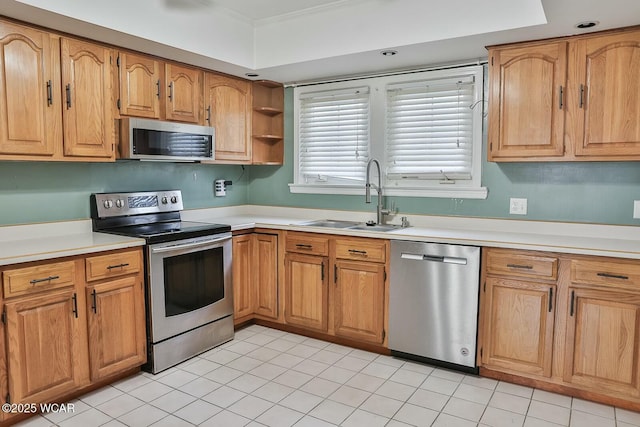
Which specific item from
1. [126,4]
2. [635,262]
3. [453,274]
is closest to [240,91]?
[126,4]

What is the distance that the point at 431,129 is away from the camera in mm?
3547

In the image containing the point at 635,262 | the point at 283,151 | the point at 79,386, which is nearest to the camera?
the point at 635,262

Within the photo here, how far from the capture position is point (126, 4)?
270 cm

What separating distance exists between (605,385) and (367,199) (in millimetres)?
2001

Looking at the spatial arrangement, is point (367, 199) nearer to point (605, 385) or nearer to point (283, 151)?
point (283, 151)

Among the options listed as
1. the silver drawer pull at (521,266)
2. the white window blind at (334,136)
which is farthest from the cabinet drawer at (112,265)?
the silver drawer pull at (521,266)

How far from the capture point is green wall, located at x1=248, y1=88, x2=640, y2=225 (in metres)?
2.87

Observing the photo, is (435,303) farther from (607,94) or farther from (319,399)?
(607,94)

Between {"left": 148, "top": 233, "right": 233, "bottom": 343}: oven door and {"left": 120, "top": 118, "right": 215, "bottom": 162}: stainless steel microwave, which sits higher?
{"left": 120, "top": 118, "right": 215, "bottom": 162}: stainless steel microwave

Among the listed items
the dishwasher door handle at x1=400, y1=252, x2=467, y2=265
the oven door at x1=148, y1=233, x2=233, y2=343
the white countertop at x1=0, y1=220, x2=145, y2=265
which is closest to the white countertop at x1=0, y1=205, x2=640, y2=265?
the white countertop at x1=0, y1=220, x2=145, y2=265

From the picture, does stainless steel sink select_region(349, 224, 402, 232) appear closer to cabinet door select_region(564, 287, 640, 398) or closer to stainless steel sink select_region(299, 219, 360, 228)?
stainless steel sink select_region(299, 219, 360, 228)

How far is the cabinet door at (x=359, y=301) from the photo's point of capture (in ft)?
10.6

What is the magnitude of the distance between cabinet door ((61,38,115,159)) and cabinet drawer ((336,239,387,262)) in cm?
173

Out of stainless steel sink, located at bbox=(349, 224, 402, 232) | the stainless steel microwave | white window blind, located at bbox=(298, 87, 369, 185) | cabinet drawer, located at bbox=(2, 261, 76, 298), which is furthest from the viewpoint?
white window blind, located at bbox=(298, 87, 369, 185)
